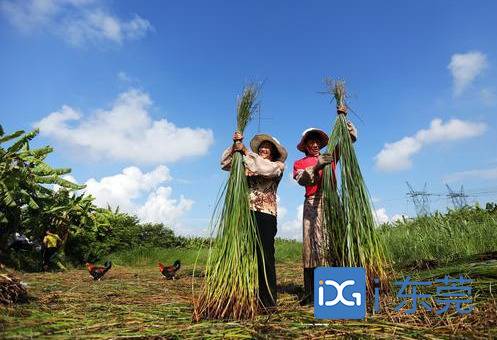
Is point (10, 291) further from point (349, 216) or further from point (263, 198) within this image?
point (349, 216)

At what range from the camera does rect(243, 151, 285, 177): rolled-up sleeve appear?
367 centimetres

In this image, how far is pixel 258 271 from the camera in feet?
11.9

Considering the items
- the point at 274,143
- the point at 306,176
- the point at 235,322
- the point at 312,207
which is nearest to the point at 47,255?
the point at 274,143

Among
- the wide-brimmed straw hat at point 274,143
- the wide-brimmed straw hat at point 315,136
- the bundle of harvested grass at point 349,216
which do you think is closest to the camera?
the bundle of harvested grass at point 349,216

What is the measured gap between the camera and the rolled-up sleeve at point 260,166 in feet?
12.1

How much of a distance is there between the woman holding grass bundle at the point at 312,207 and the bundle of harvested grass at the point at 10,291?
247cm

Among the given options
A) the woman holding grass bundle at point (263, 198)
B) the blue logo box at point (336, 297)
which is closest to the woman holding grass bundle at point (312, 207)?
the woman holding grass bundle at point (263, 198)

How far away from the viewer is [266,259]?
368 centimetres

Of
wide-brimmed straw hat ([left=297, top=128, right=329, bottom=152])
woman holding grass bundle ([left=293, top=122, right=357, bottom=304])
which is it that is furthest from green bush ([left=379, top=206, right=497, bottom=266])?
wide-brimmed straw hat ([left=297, top=128, right=329, bottom=152])

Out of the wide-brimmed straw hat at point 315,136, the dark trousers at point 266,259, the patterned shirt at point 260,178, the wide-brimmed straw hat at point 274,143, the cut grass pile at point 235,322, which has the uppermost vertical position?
the wide-brimmed straw hat at point 315,136

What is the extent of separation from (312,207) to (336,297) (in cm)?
118

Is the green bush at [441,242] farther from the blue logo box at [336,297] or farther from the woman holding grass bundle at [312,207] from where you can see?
the blue logo box at [336,297]

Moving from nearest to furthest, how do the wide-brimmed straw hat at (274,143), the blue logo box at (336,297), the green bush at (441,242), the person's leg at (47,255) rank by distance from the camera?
the blue logo box at (336,297), the wide-brimmed straw hat at (274,143), the green bush at (441,242), the person's leg at (47,255)

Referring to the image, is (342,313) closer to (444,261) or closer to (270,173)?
(270,173)
